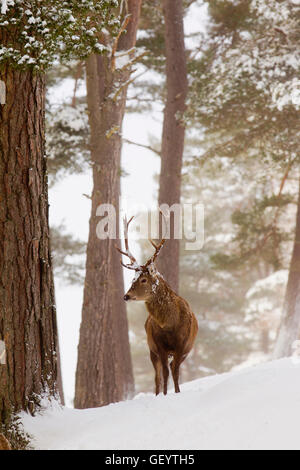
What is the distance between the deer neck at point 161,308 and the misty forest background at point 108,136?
121 cm

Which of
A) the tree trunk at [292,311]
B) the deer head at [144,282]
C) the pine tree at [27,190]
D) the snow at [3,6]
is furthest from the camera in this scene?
the tree trunk at [292,311]

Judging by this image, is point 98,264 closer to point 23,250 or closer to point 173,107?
point 23,250

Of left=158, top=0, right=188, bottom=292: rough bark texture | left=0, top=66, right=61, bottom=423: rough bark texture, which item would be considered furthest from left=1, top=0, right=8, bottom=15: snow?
left=158, top=0, right=188, bottom=292: rough bark texture

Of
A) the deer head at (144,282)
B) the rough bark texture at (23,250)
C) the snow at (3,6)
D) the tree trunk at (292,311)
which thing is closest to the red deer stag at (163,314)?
the deer head at (144,282)

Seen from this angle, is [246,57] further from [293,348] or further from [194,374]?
[194,374]

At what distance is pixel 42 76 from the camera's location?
16.6ft

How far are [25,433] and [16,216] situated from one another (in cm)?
185

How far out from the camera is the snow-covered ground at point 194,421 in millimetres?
3877

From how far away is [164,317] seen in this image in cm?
608

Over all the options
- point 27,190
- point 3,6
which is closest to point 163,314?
point 27,190

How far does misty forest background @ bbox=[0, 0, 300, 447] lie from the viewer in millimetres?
4730

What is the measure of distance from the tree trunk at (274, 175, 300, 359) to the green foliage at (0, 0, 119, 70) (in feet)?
26.4

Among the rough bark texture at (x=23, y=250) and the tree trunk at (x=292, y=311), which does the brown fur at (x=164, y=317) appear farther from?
the tree trunk at (x=292, y=311)

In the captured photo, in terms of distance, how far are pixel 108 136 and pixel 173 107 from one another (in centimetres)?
364
